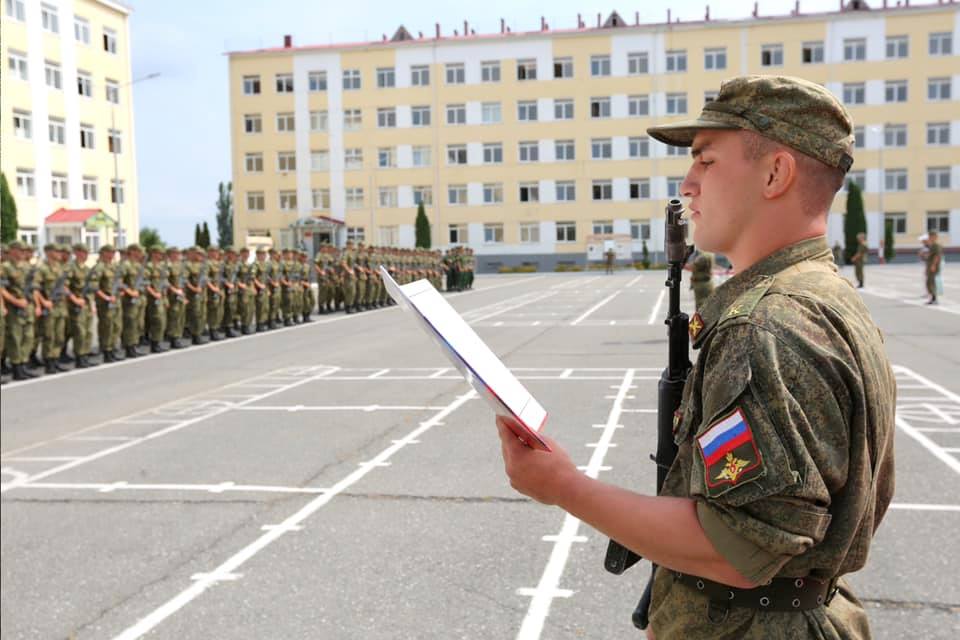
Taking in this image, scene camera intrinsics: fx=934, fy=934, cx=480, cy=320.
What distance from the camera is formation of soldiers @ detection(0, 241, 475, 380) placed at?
14492 mm

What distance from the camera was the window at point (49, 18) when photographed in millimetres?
9901

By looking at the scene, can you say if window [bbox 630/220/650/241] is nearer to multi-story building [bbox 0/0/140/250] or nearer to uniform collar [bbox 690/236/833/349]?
multi-story building [bbox 0/0/140/250]

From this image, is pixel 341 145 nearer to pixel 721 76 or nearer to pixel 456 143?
pixel 456 143

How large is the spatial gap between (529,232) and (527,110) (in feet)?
28.4

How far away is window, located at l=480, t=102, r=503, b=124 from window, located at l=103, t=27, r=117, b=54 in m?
55.6

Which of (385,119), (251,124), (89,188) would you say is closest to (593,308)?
(89,188)

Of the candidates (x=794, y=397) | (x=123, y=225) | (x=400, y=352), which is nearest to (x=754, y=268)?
(x=794, y=397)

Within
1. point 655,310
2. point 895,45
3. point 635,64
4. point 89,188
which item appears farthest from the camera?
point 635,64

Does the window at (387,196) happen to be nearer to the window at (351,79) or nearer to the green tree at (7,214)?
the window at (351,79)

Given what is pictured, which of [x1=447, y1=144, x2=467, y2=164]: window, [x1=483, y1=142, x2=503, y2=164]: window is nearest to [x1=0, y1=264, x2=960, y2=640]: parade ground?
[x1=483, y1=142, x2=503, y2=164]: window

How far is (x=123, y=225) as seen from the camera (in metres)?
52.6

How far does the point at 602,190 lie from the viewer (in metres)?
65.7

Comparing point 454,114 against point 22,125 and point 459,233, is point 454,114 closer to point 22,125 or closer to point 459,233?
point 459,233

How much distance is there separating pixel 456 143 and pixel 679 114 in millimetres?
15687
